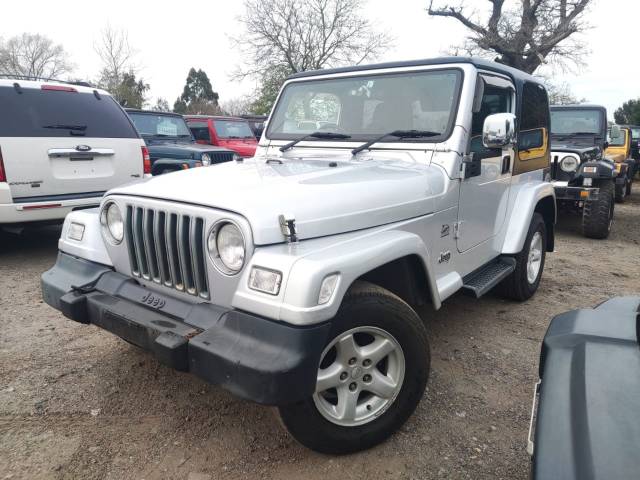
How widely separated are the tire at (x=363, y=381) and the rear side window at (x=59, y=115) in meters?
4.30

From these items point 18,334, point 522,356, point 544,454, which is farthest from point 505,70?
point 18,334

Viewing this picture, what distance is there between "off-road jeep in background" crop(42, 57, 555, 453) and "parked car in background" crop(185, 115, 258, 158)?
298 inches

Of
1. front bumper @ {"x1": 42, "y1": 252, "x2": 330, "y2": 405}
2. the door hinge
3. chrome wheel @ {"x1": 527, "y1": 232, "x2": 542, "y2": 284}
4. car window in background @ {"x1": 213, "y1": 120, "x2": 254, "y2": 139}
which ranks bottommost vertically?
chrome wheel @ {"x1": 527, "y1": 232, "x2": 542, "y2": 284}

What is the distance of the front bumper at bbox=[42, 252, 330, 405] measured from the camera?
1810mm

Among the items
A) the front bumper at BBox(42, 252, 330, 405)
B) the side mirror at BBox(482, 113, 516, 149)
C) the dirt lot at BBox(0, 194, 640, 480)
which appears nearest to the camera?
the front bumper at BBox(42, 252, 330, 405)

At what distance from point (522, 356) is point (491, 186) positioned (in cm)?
126

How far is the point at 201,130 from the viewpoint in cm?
1119

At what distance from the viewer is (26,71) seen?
33969 mm

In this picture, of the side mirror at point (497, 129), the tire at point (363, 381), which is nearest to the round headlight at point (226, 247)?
the tire at point (363, 381)

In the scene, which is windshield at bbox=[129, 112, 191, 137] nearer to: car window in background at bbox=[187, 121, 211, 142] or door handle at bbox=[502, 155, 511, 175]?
car window in background at bbox=[187, 121, 211, 142]

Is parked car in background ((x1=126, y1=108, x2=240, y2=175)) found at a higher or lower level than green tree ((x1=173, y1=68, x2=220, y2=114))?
lower

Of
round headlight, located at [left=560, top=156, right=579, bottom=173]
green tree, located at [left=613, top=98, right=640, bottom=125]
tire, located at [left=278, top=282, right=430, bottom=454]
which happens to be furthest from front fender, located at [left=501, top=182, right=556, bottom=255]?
green tree, located at [left=613, top=98, right=640, bottom=125]

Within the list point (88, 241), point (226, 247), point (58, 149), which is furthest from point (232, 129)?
point (226, 247)

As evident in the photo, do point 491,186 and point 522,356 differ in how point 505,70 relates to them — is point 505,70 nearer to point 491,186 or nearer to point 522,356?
point 491,186
